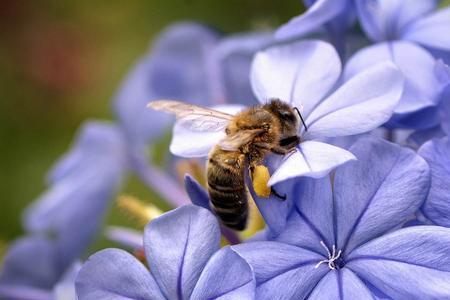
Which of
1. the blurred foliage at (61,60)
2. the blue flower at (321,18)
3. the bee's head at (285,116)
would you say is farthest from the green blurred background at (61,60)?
the bee's head at (285,116)

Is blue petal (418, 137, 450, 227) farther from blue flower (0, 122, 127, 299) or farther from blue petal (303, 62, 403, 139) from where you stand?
blue flower (0, 122, 127, 299)

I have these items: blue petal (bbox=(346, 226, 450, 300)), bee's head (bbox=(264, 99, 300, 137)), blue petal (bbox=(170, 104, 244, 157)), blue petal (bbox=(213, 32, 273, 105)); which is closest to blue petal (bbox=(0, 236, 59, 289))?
blue petal (bbox=(213, 32, 273, 105))

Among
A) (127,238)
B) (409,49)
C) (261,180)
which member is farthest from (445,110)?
(127,238)

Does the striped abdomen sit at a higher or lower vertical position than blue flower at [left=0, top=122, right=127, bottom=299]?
higher

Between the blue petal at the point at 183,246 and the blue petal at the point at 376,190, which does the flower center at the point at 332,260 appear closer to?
the blue petal at the point at 376,190

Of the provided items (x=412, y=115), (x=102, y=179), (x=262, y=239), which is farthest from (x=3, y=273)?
(x=412, y=115)
